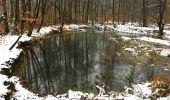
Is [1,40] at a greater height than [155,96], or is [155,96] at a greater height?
[1,40]

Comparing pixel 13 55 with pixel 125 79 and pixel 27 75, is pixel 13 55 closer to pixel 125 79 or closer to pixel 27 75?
pixel 27 75

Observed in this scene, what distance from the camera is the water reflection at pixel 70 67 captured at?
1513cm

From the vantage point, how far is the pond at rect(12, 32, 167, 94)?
15.0 metres

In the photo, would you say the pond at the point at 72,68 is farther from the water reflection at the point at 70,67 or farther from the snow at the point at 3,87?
the snow at the point at 3,87

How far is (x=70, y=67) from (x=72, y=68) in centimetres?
32

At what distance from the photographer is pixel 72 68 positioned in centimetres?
1847

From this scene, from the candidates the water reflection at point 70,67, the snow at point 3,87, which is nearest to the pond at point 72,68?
the water reflection at point 70,67

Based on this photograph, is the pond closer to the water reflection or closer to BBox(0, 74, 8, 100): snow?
the water reflection

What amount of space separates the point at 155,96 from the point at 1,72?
7.79m

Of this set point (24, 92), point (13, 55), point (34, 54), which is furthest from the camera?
point (34, 54)

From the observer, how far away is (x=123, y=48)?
25219mm

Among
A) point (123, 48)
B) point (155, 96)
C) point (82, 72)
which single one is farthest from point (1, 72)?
point (123, 48)

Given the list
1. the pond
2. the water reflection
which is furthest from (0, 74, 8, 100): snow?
the water reflection

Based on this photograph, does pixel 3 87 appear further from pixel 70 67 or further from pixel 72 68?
pixel 70 67
